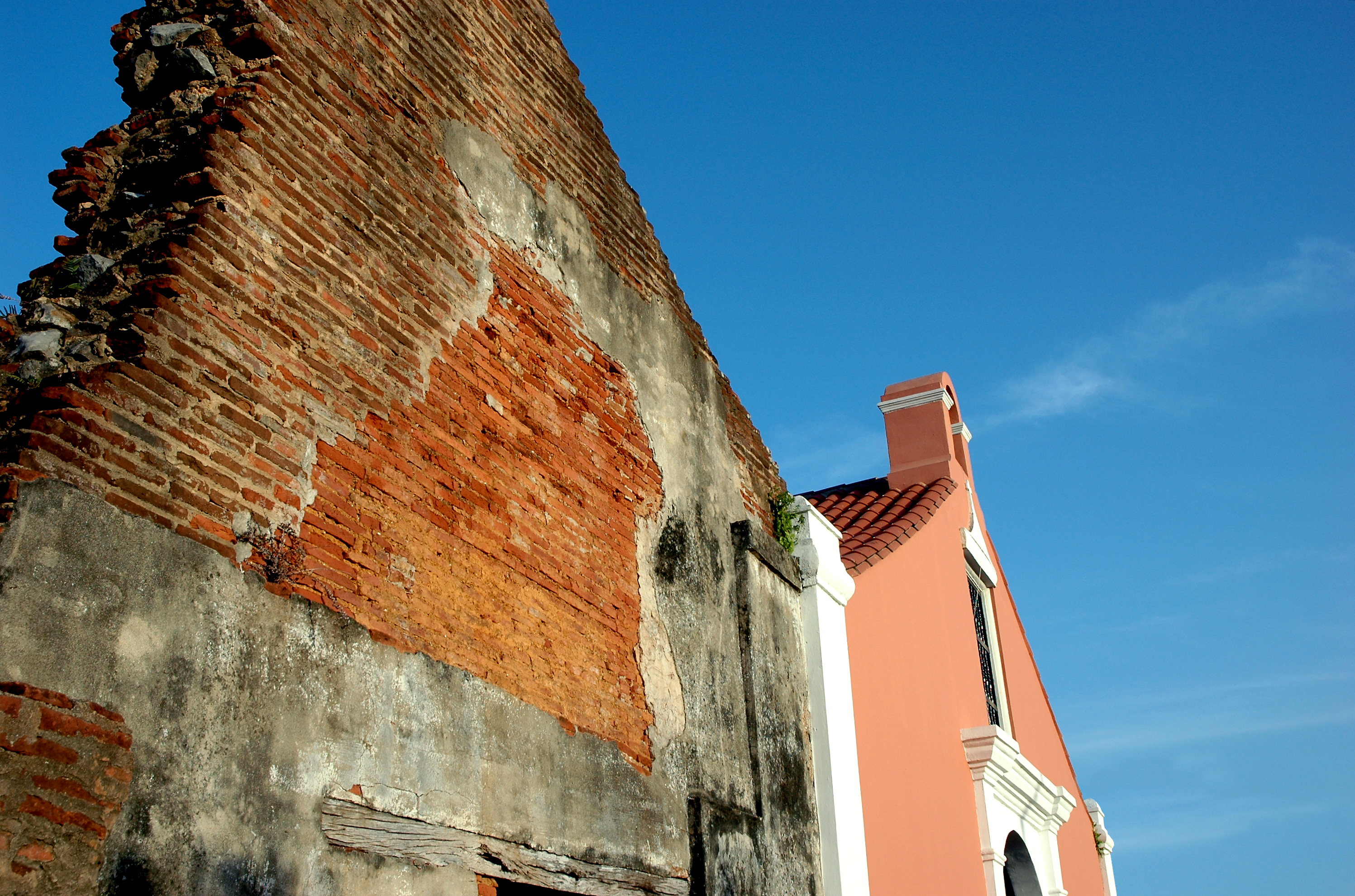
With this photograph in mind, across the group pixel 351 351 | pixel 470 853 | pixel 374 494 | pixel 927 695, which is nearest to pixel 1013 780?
pixel 927 695

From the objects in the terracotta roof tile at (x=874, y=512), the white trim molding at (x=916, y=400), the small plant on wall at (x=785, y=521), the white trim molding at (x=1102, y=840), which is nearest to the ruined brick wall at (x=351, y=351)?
the small plant on wall at (x=785, y=521)

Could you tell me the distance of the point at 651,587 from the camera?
5.86 m

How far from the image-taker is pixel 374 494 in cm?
418

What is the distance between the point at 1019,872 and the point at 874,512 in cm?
358

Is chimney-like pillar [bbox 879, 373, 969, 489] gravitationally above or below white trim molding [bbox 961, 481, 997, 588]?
above

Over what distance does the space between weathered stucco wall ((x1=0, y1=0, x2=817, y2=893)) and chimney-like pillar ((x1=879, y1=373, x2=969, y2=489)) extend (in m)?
4.66

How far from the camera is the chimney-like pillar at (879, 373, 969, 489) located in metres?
10.8

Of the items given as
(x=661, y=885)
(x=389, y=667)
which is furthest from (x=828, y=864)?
(x=389, y=667)

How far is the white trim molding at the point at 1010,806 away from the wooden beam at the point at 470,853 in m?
4.54

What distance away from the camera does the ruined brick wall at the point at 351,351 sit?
3521mm

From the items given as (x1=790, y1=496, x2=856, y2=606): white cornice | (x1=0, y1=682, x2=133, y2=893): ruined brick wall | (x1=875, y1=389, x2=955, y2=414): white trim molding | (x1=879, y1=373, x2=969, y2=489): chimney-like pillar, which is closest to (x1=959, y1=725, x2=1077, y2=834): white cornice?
(x1=790, y1=496, x2=856, y2=606): white cornice

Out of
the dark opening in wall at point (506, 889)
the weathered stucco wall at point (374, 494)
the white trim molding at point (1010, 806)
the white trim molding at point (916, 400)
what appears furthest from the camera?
the white trim molding at point (916, 400)

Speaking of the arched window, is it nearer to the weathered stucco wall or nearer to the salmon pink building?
the salmon pink building

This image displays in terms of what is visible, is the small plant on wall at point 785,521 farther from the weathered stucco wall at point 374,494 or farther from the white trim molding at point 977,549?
the white trim molding at point 977,549
